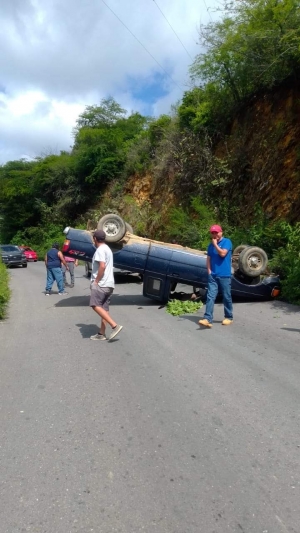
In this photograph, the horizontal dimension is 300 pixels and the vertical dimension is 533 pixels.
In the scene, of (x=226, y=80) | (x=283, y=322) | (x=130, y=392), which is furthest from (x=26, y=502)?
(x=226, y=80)

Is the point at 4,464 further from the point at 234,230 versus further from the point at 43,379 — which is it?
the point at 234,230

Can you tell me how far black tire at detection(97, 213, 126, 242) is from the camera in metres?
10.6

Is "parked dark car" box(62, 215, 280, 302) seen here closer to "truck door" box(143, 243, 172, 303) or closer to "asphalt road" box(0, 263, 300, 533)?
"truck door" box(143, 243, 172, 303)

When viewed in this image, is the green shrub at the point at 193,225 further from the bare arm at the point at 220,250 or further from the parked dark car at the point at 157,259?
the bare arm at the point at 220,250

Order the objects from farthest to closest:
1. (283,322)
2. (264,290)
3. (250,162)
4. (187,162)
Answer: (187,162)
(250,162)
(264,290)
(283,322)

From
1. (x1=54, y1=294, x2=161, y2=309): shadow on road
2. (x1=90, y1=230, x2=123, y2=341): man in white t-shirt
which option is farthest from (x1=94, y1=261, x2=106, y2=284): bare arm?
(x1=54, y1=294, x2=161, y2=309): shadow on road

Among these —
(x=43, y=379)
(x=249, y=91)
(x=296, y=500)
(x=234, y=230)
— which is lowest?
(x=43, y=379)

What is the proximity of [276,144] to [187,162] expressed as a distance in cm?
579

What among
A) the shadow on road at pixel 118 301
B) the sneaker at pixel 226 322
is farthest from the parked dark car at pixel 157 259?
the sneaker at pixel 226 322

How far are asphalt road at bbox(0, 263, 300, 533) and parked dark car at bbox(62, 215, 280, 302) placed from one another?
2937mm

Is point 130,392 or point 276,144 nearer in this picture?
point 130,392

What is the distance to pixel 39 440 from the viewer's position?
13.4 feet

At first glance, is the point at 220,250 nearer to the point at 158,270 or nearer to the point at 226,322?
the point at 226,322

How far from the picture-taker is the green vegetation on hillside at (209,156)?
47.9 feet
